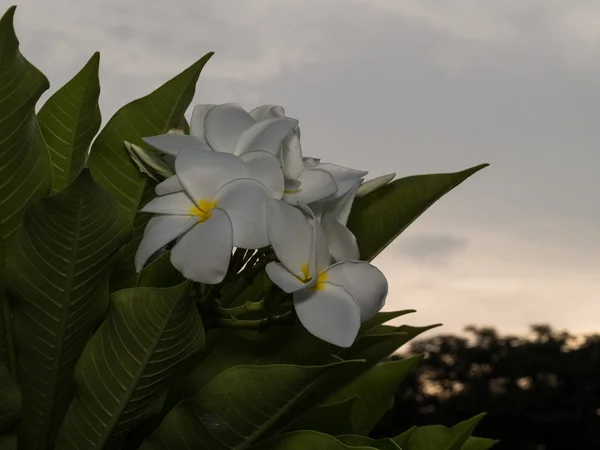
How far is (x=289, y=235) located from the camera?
83 centimetres

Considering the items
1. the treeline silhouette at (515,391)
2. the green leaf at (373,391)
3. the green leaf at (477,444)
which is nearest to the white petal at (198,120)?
the green leaf at (373,391)

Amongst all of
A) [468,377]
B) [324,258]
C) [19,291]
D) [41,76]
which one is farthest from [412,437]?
[468,377]

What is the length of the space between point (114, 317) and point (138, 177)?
0.21m

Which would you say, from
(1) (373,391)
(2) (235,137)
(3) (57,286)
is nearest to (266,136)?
(2) (235,137)

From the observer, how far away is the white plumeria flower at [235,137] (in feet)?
2.93

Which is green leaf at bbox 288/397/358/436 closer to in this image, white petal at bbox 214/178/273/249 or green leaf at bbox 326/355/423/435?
green leaf at bbox 326/355/423/435

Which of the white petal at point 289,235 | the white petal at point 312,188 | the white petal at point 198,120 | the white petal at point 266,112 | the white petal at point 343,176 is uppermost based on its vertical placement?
the white petal at point 266,112

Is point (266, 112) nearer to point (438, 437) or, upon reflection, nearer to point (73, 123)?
point (73, 123)

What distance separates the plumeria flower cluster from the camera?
81cm

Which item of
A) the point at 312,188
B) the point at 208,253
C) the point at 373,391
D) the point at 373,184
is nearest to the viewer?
the point at 208,253

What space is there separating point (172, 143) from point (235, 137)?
0.23 ft

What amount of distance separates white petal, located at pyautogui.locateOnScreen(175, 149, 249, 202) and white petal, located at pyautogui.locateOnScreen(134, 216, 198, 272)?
0.03 metres

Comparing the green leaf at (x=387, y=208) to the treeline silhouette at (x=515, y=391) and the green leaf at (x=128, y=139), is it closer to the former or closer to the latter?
the green leaf at (x=128, y=139)

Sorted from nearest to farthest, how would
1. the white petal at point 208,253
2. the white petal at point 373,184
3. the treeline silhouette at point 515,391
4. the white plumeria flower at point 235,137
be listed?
the white petal at point 208,253, the white plumeria flower at point 235,137, the white petal at point 373,184, the treeline silhouette at point 515,391
